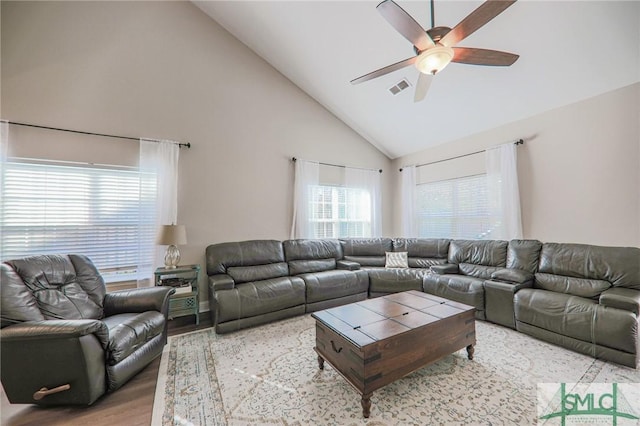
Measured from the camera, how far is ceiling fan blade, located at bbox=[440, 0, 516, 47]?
153cm

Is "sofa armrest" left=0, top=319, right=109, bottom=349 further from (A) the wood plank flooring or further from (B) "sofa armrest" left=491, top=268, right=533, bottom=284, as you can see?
(B) "sofa armrest" left=491, top=268, right=533, bottom=284

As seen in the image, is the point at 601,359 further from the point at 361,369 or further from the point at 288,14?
the point at 288,14

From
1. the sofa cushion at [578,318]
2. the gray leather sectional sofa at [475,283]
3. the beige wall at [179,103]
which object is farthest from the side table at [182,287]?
the sofa cushion at [578,318]

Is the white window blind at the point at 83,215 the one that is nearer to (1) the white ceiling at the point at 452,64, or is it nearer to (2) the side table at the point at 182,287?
(2) the side table at the point at 182,287

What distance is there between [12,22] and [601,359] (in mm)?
6753

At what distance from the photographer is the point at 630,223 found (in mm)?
2777

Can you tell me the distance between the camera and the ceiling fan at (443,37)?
159cm

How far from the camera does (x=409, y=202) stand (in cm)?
512

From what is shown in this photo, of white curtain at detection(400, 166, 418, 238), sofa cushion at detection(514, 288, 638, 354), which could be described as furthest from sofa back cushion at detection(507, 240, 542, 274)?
white curtain at detection(400, 166, 418, 238)

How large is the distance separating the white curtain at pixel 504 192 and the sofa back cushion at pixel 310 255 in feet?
8.36

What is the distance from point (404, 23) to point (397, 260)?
347cm

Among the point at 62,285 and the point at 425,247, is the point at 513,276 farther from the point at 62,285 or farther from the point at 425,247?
the point at 62,285

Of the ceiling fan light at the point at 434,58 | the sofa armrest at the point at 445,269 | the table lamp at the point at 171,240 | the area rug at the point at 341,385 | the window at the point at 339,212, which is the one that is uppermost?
the ceiling fan light at the point at 434,58

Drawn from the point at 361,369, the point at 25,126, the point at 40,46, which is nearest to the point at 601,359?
the point at 361,369
